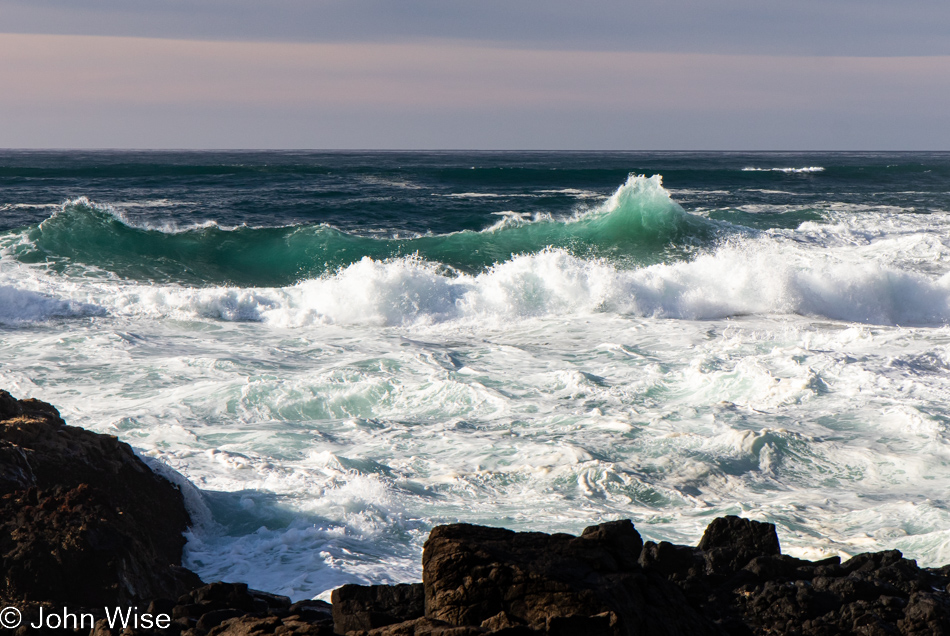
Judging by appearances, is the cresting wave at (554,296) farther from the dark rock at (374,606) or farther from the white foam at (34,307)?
the dark rock at (374,606)

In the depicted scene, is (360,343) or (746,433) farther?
(360,343)

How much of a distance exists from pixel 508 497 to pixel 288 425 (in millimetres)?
2450

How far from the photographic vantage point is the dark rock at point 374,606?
10.3ft

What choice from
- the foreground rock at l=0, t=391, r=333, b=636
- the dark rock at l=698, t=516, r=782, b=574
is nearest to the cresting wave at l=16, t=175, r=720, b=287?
the foreground rock at l=0, t=391, r=333, b=636

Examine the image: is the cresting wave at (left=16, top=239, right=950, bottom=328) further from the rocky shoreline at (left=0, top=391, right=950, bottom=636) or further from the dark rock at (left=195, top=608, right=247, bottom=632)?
the dark rock at (left=195, top=608, right=247, bottom=632)

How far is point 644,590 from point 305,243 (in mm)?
16158

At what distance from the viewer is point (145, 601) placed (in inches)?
148

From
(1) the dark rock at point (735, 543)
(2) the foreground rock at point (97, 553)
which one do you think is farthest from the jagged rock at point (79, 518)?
(1) the dark rock at point (735, 543)

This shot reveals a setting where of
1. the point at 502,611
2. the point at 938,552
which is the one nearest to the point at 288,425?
the point at 502,611

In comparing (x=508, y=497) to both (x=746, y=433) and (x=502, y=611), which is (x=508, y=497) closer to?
(x=746, y=433)

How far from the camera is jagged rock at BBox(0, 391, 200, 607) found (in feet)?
11.9

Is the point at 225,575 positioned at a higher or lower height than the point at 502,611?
lower

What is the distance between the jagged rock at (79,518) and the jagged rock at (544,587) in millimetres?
1655

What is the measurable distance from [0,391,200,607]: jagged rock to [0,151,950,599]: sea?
11.9 inches
